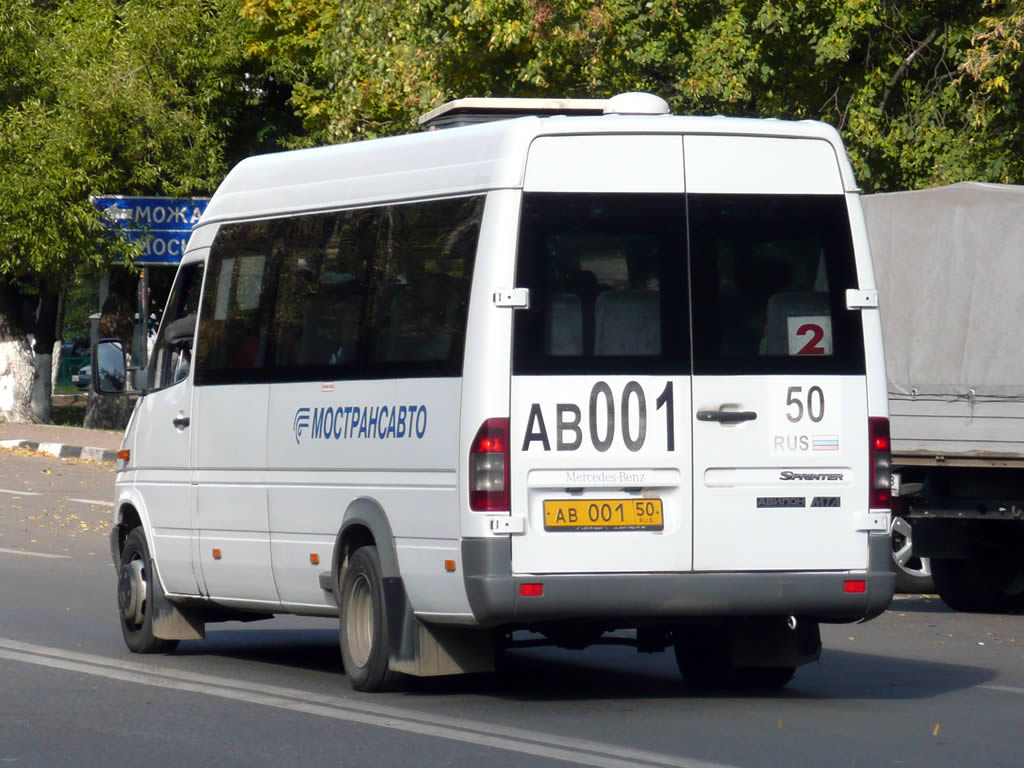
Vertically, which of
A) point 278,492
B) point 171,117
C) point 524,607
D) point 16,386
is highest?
point 171,117

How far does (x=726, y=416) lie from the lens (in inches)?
331

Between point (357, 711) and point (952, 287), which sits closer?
point (357, 711)

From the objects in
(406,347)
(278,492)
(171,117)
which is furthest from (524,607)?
(171,117)

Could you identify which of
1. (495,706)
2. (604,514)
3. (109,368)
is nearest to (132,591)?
(109,368)

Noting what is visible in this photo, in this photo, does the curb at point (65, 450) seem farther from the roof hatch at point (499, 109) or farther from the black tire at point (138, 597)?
the roof hatch at point (499, 109)

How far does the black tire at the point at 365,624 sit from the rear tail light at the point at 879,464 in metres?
2.11

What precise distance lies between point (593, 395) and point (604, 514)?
0.48m

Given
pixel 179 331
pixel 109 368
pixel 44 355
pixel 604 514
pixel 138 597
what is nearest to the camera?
pixel 604 514

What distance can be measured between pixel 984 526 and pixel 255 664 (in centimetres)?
533

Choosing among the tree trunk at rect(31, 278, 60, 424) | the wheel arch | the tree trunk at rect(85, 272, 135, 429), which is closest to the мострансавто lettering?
the wheel arch

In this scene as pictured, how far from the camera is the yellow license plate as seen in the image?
816 cm

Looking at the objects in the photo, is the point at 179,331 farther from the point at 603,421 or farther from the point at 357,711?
the point at 603,421

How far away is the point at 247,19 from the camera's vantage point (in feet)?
102

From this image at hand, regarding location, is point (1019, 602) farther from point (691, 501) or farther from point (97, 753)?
point (97, 753)
